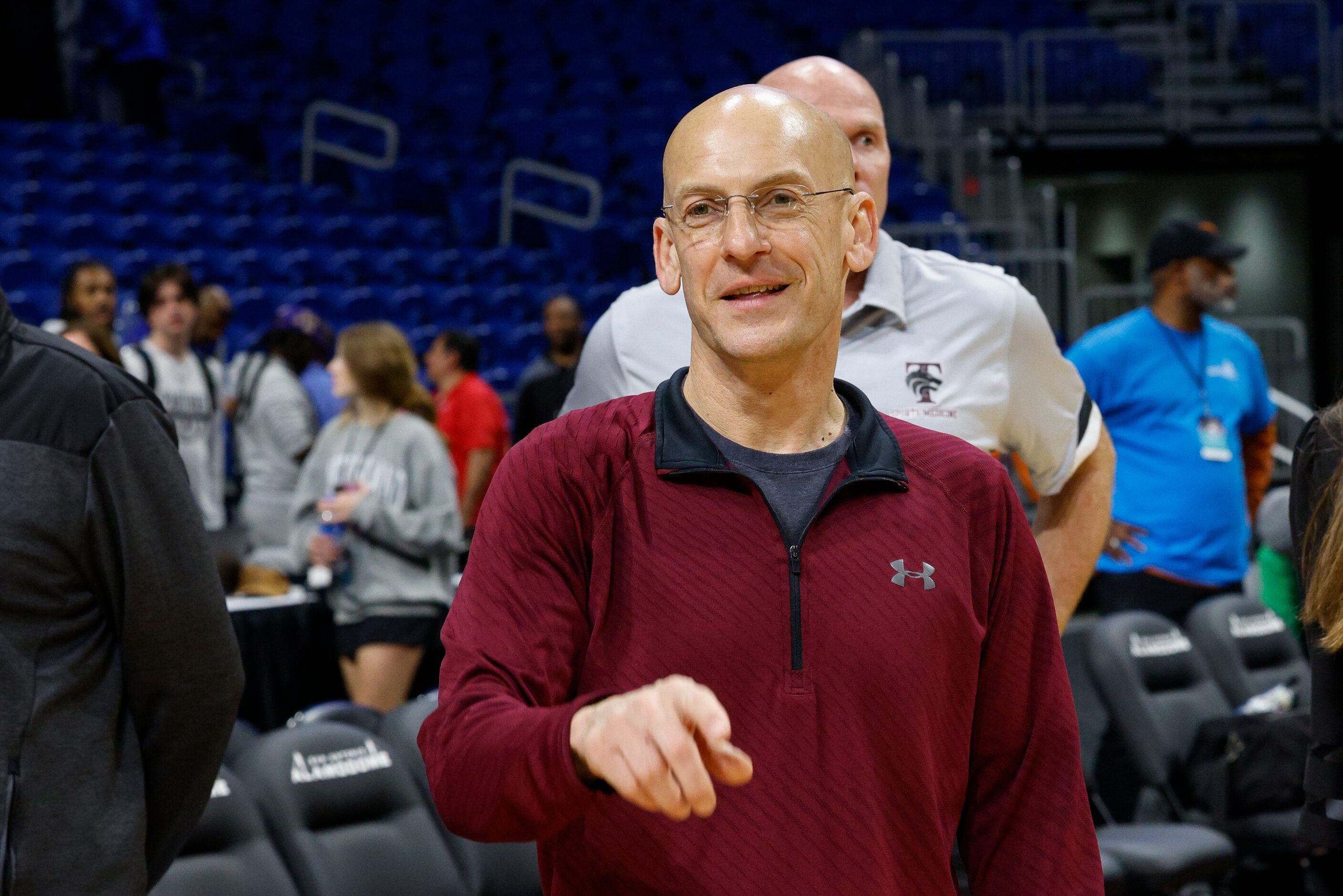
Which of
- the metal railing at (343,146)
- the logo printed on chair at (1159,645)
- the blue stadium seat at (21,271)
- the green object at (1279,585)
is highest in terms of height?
the metal railing at (343,146)

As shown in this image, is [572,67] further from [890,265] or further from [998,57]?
[890,265]

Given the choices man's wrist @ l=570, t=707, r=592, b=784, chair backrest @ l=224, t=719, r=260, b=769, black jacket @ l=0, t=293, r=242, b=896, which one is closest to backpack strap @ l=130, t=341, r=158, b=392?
chair backrest @ l=224, t=719, r=260, b=769

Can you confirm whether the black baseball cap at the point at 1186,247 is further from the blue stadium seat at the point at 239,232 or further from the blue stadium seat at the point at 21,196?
the blue stadium seat at the point at 21,196

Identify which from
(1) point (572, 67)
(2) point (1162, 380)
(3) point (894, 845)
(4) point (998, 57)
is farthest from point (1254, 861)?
(1) point (572, 67)

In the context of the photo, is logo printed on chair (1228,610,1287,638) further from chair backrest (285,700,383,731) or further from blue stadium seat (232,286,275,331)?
blue stadium seat (232,286,275,331)

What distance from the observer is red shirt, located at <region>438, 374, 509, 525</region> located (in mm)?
7090

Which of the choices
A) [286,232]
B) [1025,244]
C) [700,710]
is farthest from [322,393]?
[700,710]

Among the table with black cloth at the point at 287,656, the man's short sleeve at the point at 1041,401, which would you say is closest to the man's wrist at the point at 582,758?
the man's short sleeve at the point at 1041,401

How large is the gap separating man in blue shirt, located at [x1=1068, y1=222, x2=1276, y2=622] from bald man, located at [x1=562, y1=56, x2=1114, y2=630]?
277 centimetres

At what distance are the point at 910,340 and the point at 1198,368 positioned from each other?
10.6ft

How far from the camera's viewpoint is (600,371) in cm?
237

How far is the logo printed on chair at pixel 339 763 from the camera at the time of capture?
338cm

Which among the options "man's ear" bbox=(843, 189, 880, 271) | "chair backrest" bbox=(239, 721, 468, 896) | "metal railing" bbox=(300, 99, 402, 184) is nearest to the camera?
"man's ear" bbox=(843, 189, 880, 271)

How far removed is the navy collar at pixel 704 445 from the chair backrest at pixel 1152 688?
3.27m
